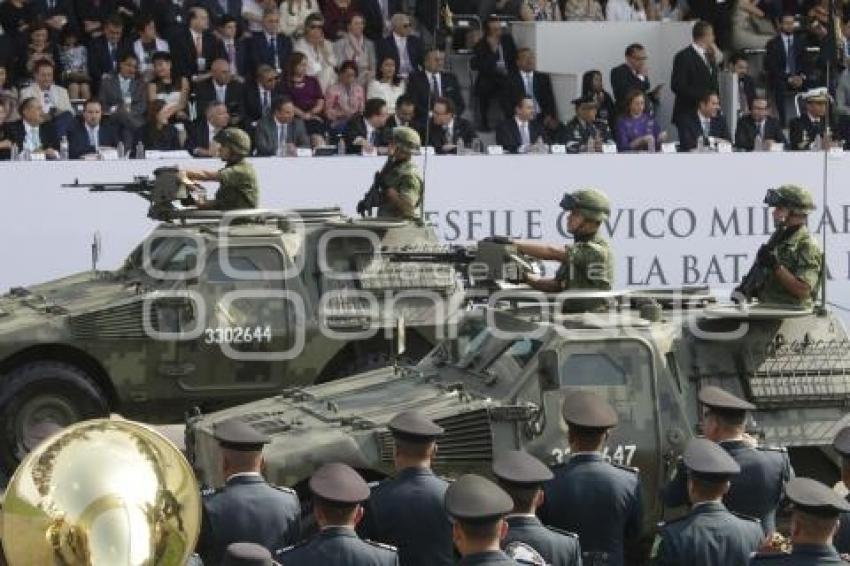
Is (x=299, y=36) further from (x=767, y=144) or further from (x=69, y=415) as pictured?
(x=69, y=415)

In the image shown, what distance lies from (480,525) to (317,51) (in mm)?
15053

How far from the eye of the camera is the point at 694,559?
31.4ft

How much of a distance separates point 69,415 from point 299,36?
7527mm

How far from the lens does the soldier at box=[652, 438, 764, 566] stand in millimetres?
9602

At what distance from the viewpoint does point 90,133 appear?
21.0 m

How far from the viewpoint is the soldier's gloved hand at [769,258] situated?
559 inches

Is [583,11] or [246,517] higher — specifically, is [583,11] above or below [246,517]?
above

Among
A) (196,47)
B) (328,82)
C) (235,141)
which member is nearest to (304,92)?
(328,82)

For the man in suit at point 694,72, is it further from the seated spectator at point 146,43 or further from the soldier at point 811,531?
the soldier at point 811,531

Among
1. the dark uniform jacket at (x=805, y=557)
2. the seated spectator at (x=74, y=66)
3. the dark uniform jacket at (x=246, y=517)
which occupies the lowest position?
the dark uniform jacket at (x=246, y=517)

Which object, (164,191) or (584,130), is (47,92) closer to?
(164,191)

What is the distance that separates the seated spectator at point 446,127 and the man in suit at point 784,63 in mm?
3899

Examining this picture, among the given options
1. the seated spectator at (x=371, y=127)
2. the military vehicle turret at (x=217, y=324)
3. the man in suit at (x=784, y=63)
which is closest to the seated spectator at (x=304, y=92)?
the seated spectator at (x=371, y=127)

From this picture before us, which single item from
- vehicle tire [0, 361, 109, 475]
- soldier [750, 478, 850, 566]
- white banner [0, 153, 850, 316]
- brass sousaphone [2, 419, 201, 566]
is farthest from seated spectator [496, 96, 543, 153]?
brass sousaphone [2, 419, 201, 566]
